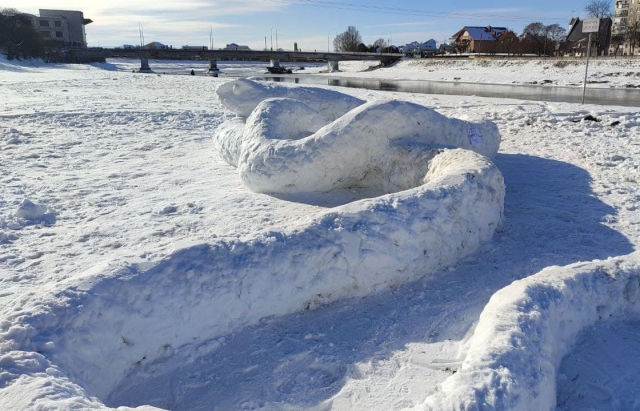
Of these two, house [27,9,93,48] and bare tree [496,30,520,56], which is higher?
house [27,9,93,48]

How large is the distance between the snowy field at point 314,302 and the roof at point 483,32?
7374 cm

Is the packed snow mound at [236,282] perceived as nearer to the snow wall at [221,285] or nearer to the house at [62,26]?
the snow wall at [221,285]

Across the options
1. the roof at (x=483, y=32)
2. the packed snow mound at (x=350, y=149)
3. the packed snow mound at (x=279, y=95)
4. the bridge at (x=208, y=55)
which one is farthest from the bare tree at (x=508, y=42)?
the packed snow mound at (x=350, y=149)

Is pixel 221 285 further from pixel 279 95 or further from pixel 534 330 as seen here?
pixel 279 95

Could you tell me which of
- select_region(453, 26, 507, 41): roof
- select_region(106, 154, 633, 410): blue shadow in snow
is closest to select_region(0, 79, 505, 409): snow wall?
select_region(106, 154, 633, 410): blue shadow in snow

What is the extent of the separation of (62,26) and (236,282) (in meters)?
86.2

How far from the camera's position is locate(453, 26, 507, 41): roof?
7212 centimetres

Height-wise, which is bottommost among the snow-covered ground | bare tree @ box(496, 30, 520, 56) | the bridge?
the snow-covered ground

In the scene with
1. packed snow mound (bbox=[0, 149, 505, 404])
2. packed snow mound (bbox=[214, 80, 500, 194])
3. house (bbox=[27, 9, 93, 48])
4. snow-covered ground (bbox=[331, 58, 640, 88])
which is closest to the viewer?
packed snow mound (bbox=[0, 149, 505, 404])

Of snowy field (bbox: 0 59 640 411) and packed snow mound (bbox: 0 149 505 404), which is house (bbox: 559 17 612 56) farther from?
packed snow mound (bbox: 0 149 505 404)

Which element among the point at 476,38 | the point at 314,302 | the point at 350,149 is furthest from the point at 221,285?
the point at 476,38

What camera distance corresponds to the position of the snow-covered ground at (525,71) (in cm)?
3095

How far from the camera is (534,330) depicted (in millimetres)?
2838

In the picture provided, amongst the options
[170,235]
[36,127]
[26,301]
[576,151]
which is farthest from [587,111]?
[36,127]
